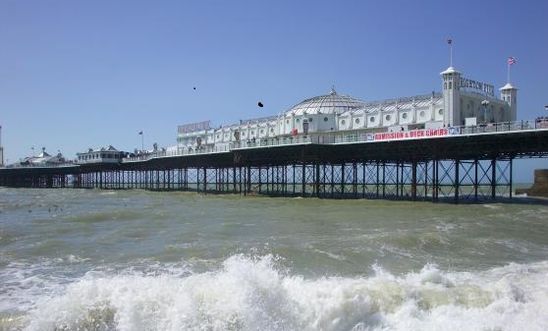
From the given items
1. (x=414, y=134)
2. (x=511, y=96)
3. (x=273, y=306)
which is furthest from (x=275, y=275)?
(x=511, y=96)

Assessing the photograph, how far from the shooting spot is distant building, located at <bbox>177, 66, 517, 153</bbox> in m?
48.8

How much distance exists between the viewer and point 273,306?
434 inches

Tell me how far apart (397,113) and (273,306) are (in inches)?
1818

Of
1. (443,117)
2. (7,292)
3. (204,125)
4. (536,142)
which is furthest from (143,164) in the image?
(7,292)

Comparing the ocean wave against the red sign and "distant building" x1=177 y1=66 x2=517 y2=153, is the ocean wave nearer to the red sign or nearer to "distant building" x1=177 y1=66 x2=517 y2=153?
the red sign

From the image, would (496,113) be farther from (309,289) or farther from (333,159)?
(309,289)

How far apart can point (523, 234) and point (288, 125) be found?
159ft

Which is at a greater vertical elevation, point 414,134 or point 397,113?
point 397,113

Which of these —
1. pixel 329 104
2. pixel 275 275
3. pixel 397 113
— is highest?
pixel 329 104

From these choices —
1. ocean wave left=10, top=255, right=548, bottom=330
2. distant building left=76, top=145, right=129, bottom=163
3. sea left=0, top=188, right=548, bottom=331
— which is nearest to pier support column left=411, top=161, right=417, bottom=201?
sea left=0, top=188, right=548, bottom=331

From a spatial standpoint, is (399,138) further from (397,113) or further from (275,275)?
(275,275)

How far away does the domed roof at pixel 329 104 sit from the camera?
68.6m

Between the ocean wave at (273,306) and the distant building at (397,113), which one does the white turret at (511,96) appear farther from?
the ocean wave at (273,306)

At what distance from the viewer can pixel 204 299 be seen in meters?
11.0
